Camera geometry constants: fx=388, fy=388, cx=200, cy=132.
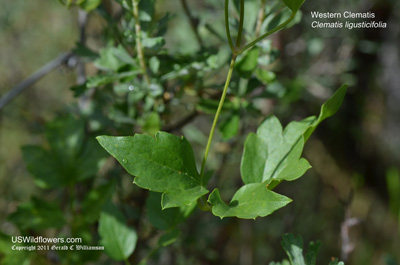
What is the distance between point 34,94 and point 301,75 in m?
1.39

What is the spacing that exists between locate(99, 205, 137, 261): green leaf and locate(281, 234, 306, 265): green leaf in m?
0.30

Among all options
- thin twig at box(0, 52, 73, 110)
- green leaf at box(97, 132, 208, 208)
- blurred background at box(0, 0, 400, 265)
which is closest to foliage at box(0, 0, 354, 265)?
green leaf at box(97, 132, 208, 208)

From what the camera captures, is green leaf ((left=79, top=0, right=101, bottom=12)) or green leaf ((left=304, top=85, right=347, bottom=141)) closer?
green leaf ((left=304, top=85, right=347, bottom=141))

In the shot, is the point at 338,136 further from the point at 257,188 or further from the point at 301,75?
the point at 257,188

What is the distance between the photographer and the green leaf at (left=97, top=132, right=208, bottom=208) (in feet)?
1.64

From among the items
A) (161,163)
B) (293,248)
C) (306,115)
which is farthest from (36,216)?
(306,115)

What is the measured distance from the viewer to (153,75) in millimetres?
737

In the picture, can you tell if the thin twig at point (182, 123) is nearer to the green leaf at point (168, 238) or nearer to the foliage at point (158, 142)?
the foliage at point (158, 142)

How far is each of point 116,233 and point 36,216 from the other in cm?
19

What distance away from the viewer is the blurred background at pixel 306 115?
57.2 inches

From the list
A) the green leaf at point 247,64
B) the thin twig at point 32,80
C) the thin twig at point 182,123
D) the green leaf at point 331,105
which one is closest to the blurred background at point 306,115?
the thin twig at point 182,123

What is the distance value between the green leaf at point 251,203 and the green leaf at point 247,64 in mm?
254

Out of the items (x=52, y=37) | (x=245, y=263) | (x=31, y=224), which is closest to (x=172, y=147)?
(x=31, y=224)

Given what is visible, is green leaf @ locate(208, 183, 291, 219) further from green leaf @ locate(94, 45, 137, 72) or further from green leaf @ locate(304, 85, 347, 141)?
green leaf @ locate(94, 45, 137, 72)
